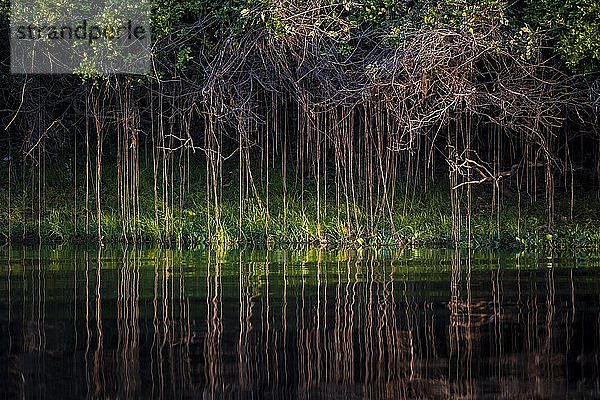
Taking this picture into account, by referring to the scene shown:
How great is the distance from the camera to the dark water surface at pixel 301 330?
5488 millimetres

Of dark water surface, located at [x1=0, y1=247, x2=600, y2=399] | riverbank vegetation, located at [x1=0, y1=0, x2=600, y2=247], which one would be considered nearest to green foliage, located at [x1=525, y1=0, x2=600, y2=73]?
riverbank vegetation, located at [x1=0, y1=0, x2=600, y2=247]

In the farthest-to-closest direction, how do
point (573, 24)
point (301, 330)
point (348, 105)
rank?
point (348, 105), point (573, 24), point (301, 330)

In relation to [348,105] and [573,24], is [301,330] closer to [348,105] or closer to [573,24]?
[348,105]

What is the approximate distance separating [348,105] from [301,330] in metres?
7.50

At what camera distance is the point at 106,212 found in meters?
16.6

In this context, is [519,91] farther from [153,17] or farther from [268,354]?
[268,354]

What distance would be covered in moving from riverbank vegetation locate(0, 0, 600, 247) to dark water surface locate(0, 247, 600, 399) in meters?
2.83

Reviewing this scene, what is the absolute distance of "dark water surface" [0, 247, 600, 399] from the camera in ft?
18.0

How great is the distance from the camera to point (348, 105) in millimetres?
14328

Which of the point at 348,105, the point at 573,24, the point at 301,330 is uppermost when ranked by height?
the point at 573,24

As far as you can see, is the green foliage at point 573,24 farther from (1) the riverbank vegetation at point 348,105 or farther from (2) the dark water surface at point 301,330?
(2) the dark water surface at point 301,330

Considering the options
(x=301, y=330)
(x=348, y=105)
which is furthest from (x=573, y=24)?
(x=301, y=330)

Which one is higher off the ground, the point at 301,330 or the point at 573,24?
the point at 573,24

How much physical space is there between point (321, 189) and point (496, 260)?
5871 mm
